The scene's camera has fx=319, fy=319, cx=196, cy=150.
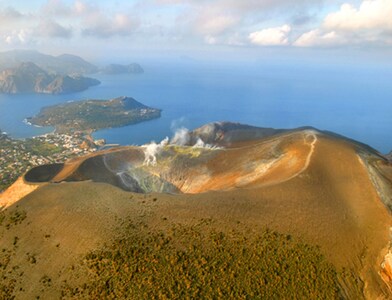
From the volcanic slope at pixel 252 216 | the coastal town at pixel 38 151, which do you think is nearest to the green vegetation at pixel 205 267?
the volcanic slope at pixel 252 216

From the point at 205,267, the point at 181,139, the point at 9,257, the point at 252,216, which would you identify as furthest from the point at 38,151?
the point at 205,267

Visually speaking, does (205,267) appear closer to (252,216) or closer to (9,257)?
(252,216)

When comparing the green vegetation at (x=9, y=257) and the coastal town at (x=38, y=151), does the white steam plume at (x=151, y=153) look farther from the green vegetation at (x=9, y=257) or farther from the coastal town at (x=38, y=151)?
the coastal town at (x=38, y=151)

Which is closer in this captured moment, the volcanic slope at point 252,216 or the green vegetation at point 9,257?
the green vegetation at point 9,257

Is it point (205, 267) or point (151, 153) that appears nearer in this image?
point (205, 267)

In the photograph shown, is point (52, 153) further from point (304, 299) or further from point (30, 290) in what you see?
point (304, 299)
